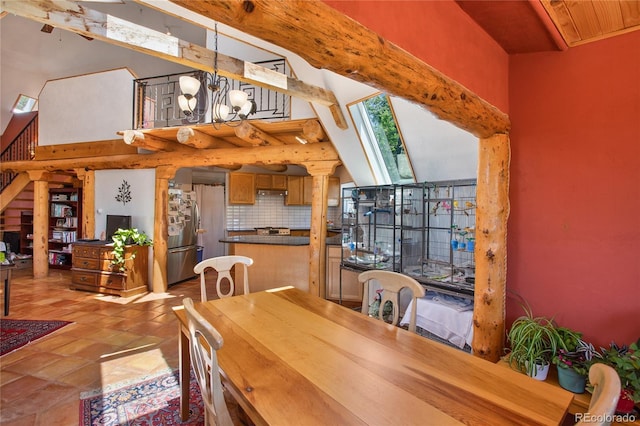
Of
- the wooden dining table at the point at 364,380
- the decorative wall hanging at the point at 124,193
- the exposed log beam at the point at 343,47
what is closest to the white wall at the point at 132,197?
the decorative wall hanging at the point at 124,193

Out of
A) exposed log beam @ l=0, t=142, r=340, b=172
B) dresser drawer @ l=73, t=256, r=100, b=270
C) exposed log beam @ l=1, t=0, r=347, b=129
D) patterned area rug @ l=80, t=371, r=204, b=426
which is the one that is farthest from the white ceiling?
dresser drawer @ l=73, t=256, r=100, b=270

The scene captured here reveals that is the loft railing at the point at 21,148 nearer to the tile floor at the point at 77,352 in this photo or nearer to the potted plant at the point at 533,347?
the tile floor at the point at 77,352

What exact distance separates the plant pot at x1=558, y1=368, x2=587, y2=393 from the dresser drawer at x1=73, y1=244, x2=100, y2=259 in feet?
19.4

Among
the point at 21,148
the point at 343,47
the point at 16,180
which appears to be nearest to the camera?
the point at 343,47

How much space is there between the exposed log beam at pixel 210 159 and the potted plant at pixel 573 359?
10.2ft

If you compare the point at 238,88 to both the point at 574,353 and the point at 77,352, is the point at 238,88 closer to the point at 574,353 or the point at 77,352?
the point at 77,352

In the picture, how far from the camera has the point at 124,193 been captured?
5586mm

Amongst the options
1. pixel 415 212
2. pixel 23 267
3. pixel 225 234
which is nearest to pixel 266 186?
pixel 225 234

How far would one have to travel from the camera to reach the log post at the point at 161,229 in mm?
5184

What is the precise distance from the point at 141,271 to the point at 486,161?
5170 millimetres

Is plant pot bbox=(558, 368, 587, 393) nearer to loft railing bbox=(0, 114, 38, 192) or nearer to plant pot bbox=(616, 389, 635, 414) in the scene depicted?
plant pot bbox=(616, 389, 635, 414)

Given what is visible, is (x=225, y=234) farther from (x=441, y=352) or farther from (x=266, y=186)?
(x=441, y=352)

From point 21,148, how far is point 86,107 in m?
2.48

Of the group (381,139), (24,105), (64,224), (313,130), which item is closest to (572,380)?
(381,139)
